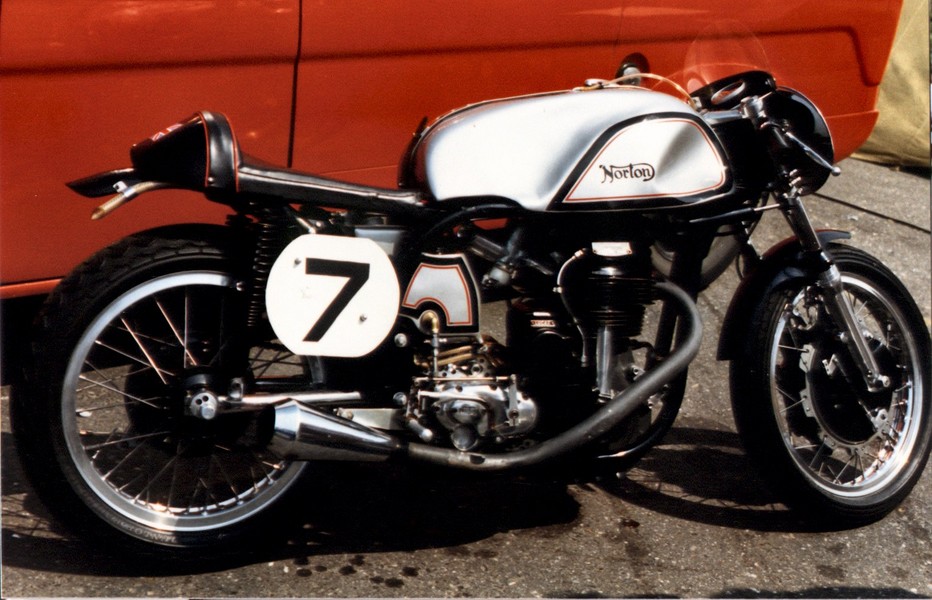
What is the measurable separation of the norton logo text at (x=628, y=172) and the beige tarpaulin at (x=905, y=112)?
3447 millimetres

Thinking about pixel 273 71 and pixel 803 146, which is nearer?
pixel 803 146

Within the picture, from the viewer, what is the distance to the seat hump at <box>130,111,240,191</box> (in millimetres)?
2756

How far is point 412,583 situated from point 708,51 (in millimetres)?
1689

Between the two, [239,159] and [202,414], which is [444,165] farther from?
[202,414]

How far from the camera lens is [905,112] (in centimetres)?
623

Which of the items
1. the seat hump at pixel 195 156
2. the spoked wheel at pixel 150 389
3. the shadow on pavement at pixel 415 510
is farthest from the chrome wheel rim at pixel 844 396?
the seat hump at pixel 195 156

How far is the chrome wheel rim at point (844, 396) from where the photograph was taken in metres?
3.51

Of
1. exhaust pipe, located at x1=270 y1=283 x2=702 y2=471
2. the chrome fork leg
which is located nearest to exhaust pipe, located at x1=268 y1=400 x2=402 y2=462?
A: exhaust pipe, located at x1=270 y1=283 x2=702 y2=471

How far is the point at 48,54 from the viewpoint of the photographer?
325 cm

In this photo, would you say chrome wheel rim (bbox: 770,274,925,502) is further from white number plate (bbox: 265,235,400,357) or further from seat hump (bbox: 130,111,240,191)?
seat hump (bbox: 130,111,240,191)

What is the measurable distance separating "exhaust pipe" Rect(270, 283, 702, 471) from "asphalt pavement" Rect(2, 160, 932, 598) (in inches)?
3.3

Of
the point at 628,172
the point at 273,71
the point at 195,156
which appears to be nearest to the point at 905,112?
the point at 628,172

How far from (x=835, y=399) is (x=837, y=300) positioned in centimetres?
30

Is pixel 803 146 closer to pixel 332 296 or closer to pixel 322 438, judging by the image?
pixel 332 296
